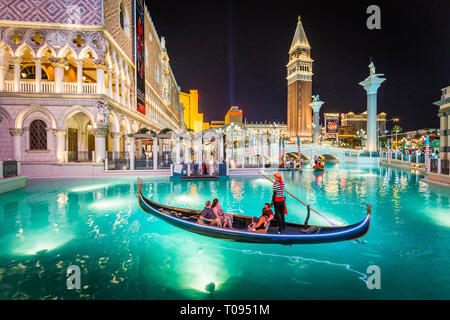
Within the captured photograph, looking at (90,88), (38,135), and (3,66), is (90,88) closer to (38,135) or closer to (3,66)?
(38,135)

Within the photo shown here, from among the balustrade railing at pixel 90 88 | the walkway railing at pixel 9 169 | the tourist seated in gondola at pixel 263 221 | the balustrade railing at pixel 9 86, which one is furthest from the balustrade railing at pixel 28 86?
the tourist seated in gondola at pixel 263 221

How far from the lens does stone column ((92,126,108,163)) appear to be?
18.0 metres

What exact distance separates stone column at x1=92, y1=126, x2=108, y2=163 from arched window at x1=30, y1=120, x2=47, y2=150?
11.8 feet

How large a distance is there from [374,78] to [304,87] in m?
47.6

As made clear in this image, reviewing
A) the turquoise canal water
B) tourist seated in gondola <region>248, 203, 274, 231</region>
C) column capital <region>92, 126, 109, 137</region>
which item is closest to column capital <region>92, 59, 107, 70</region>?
column capital <region>92, 126, 109, 137</region>

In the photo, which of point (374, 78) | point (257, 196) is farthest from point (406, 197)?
point (374, 78)

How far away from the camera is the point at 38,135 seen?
18000 millimetres

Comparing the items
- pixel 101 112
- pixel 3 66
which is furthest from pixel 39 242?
pixel 3 66

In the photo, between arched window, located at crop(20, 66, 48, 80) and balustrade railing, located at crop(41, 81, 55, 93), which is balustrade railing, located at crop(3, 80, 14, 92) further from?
balustrade railing, located at crop(41, 81, 55, 93)
